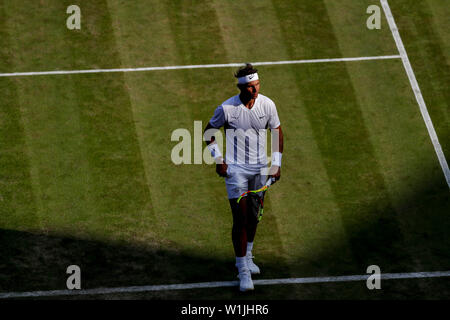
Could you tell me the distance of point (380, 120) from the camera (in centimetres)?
1571

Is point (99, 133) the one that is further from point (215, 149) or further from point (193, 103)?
point (215, 149)

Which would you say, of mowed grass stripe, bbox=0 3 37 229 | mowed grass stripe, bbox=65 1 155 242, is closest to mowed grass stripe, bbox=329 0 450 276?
mowed grass stripe, bbox=65 1 155 242

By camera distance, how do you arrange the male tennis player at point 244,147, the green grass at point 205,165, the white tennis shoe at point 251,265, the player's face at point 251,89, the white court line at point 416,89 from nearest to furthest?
the player's face at point 251,89
the male tennis player at point 244,147
the white tennis shoe at point 251,265
the green grass at point 205,165
the white court line at point 416,89

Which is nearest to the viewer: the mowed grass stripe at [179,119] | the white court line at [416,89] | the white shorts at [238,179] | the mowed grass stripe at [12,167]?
the white shorts at [238,179]

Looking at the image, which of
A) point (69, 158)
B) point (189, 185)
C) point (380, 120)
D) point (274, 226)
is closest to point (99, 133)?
point (69, 158)

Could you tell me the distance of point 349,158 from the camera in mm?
15039

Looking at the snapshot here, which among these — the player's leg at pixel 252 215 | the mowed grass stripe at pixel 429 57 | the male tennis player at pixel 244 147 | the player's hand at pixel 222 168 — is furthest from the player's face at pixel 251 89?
the mowed grass stripe at pixel 429 57

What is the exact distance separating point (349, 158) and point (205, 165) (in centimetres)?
214

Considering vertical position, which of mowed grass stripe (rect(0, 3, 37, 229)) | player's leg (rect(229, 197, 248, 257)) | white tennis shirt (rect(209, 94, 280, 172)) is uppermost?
mowed grass stripe (rect(0, 3, 37, 229))

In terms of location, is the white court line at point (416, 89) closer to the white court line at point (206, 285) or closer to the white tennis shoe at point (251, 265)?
the white court line at point (206, 285)

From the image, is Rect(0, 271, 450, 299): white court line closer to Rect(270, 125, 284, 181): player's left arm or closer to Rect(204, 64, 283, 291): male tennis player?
Rect(204, 64, 283, 291): male tennis player

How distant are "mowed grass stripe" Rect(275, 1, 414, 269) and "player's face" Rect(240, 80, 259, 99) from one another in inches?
106

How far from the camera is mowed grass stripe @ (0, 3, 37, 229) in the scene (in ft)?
45.5

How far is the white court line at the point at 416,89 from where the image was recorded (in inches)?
591
